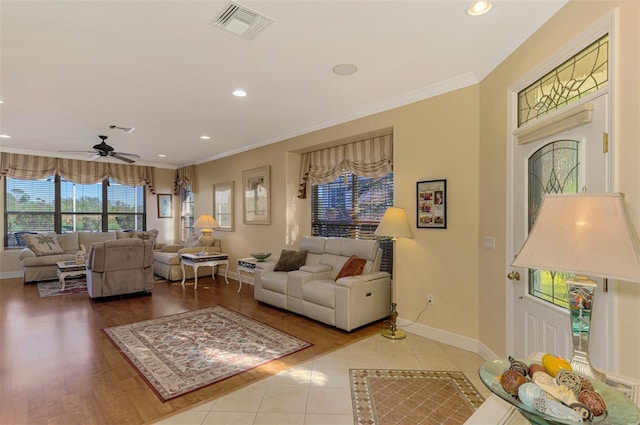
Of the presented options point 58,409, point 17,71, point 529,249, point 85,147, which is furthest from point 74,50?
point 85,147

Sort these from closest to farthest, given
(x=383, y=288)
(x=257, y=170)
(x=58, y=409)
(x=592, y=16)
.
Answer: (x=592, y=16), (x=58, y=409), (x=383, y=288), (x=257, y=170)

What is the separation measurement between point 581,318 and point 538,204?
132 cm

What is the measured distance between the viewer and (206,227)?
6555 millimetres

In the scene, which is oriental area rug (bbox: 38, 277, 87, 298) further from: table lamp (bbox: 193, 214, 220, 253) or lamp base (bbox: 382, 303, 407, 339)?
lamp base (bbox: 382, 303, 407, 339)

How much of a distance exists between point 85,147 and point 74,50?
4.66m

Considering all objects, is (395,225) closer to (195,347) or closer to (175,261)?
(195,347)

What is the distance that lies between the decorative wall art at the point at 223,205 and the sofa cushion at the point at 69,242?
3.07 metres

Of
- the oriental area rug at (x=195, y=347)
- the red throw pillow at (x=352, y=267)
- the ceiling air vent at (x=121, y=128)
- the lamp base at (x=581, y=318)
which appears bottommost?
the oriental area rug at (x=195, y=347)

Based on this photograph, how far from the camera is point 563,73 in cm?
214

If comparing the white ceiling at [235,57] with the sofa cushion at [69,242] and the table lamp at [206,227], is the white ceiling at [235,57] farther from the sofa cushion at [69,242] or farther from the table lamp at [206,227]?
the sofa cushion at [69,242]

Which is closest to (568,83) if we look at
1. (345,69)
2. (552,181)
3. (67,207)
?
(552,181)

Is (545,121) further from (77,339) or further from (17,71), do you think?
(77,339)

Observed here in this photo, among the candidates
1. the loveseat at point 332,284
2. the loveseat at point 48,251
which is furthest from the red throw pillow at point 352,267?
the loveseat at point 48,251

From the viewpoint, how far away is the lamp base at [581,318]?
1251mm
